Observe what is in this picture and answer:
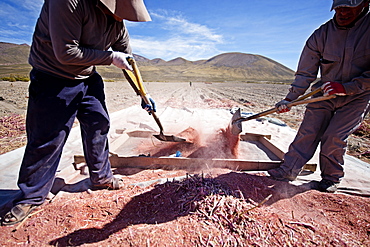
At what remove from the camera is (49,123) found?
62.8 inches

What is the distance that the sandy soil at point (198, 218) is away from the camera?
1.27 meters

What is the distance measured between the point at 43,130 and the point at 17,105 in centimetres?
701

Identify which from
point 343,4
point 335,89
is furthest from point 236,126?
point 343,4

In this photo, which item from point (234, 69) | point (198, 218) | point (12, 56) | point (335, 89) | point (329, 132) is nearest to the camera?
point (198, 218)

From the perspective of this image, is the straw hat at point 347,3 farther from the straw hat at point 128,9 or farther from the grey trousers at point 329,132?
the straw hat at point 128,9

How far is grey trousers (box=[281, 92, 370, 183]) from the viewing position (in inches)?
78.5

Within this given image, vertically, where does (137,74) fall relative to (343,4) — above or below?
below

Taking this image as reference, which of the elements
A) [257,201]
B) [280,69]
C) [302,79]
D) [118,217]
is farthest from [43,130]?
[280,69]

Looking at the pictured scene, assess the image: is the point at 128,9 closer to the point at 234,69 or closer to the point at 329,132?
the point at 329,132

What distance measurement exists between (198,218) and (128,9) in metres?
1.66

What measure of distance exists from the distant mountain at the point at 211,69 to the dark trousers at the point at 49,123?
5062 cm

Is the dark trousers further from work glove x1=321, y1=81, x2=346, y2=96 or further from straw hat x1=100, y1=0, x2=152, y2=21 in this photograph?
work glove x1=321, y1=81, x2=346, y2=96

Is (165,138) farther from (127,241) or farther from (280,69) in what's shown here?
(280,69)

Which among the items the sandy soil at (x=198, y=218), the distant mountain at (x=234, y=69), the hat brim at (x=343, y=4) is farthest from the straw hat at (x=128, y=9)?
the distant mountain at (x=234, y=69)
